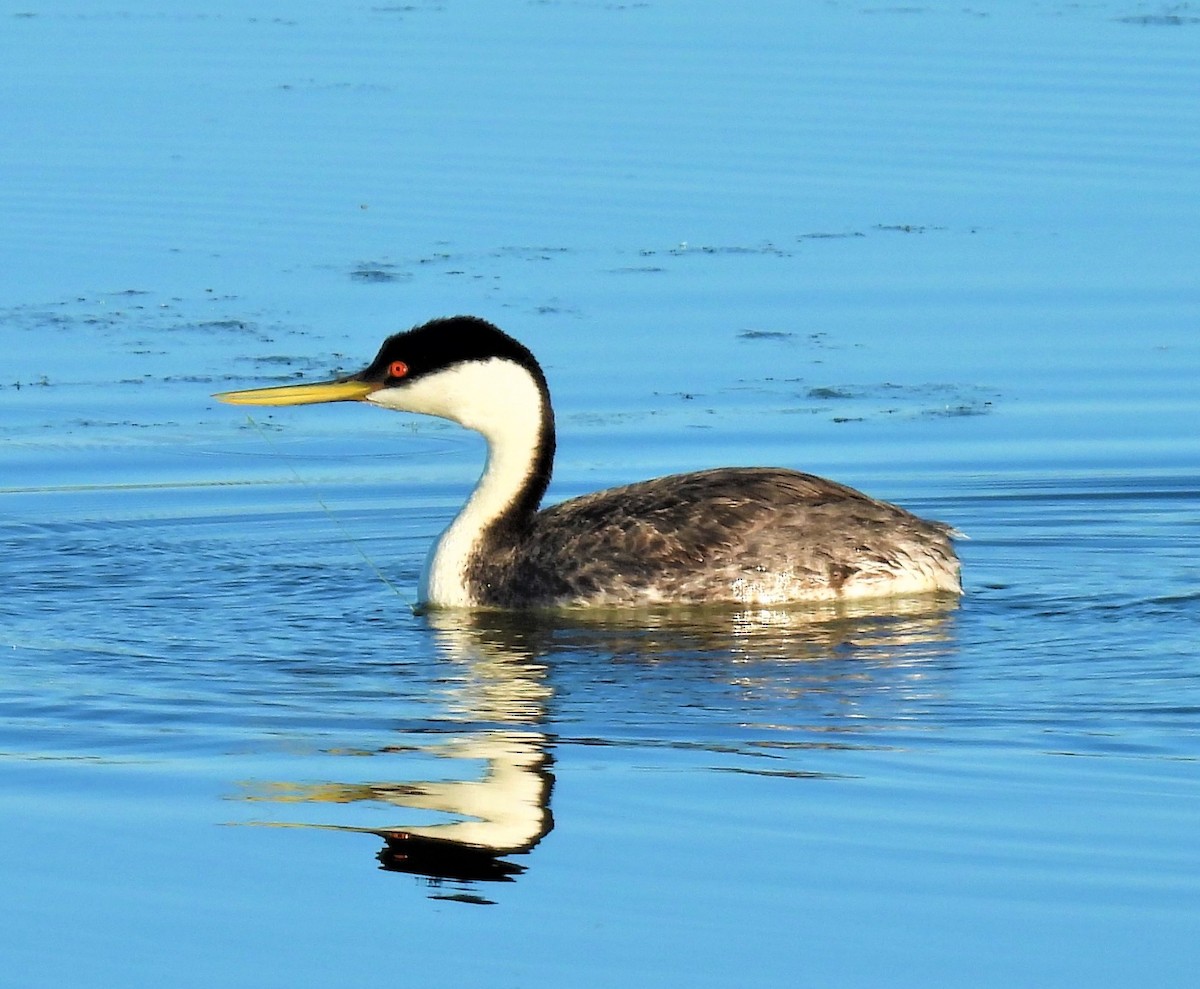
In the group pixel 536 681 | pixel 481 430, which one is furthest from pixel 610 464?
pixel 536 681

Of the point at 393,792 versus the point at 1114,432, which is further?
the point at 1114,432

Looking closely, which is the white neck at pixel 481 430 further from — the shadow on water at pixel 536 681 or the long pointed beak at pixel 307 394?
the shadow on water at pixel 536 681

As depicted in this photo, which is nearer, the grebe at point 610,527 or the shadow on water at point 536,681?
the shadow on water at point 536,681

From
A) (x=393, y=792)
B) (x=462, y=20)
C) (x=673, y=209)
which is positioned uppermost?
(x=462, y=20)

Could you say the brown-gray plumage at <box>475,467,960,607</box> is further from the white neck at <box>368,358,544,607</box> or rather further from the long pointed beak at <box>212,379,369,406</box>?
the long pointed beak at <box>212,379,369,406</box>

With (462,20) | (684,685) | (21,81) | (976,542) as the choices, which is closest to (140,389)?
(976,542)

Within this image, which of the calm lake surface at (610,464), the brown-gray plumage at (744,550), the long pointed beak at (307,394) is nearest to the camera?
the calm lake surface at (610,464)

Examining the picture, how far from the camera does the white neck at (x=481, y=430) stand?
1042cm

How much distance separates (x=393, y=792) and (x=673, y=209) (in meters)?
9.69

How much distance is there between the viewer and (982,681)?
881cm

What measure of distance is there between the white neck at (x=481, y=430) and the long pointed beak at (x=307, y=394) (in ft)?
0.26

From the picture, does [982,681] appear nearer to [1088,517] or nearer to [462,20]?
[1088,517]

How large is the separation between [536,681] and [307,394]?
2.09 meters

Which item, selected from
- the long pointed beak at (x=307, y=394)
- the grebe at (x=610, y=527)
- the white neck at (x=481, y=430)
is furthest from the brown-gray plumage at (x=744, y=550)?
the long pointed beak at (x=307, y=394)
